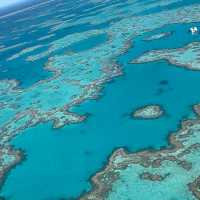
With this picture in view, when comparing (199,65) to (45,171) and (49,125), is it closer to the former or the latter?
(49,125)

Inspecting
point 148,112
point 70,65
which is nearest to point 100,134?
point 148,112

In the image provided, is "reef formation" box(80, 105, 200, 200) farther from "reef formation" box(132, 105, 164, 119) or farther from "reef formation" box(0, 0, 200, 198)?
"reef formation" box(0, 0, 200, 198)

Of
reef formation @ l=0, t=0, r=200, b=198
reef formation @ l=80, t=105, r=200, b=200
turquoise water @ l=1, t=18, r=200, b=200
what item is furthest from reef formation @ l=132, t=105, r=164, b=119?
reef formation @ l=0, t=0, r=200, b=198

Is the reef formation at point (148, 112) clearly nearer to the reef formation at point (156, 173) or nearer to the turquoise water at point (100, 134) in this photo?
the turquoise water at point (100, 134)

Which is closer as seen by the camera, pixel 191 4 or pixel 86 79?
pixel 86 79

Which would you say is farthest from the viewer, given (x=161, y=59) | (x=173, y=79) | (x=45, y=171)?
(x=161, y=59)

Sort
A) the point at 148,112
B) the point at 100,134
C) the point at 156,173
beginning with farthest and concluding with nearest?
1. the point at 148,112
2. the point at 100,134
3. the point at 156,173

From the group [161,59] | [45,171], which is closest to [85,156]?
[45,171]

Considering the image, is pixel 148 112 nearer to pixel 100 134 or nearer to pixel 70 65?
pixel 100 134

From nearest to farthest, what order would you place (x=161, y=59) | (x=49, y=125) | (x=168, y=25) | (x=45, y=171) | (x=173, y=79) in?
(x=45, y=171) → (x=49, y=125) → (x=173, y=79) → (x=161, y=59) → (x=168, y=25)
